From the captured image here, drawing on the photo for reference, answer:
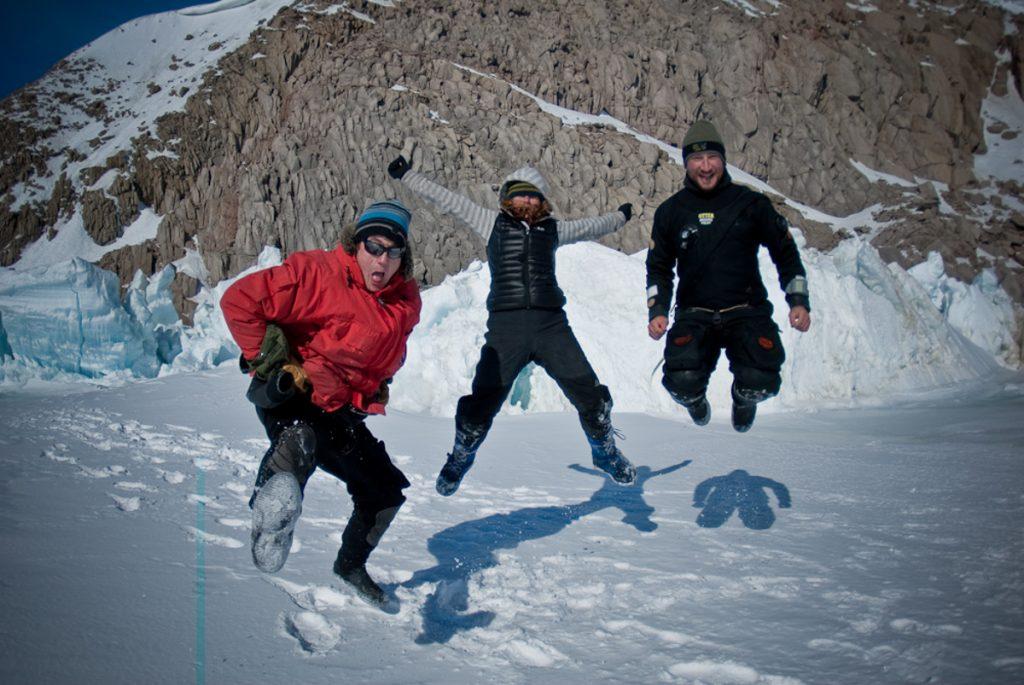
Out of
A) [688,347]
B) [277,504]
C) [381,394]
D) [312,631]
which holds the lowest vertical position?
[312,631]

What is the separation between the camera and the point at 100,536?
3748 millimetres

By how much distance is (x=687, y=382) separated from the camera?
4.35 meters

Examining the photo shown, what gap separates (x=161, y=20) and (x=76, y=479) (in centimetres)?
5823

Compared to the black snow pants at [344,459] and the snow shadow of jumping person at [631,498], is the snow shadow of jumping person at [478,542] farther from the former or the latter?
the black snow pants at [344,459]

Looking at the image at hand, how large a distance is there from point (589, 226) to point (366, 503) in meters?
2.73

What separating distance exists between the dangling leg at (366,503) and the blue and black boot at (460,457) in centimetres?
98

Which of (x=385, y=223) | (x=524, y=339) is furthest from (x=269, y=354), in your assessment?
(x=524, y=339)

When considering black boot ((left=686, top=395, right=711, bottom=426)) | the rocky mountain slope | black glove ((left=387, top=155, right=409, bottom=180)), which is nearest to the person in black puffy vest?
black boot ((left=686, top=395, right=711, bottom=426))

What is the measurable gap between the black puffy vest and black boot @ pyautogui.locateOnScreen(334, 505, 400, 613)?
1.69 m

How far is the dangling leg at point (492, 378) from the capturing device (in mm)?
4129

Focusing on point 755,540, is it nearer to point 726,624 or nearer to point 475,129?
point 726,624

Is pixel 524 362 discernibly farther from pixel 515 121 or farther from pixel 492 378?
pixel 515 121

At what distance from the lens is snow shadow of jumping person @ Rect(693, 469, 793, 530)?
16.0 feet

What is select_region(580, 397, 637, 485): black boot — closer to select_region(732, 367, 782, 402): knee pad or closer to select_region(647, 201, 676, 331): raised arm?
select_region(647, 201, 676, 331): raised arm
